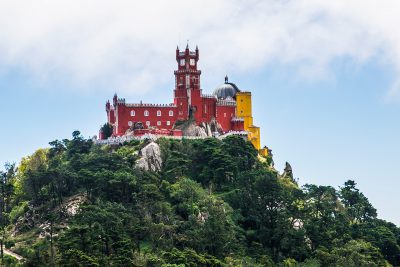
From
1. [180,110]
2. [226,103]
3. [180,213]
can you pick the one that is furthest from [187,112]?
[180,213]

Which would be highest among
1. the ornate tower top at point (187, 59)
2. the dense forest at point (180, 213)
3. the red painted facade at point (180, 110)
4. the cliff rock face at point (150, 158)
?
the ornate tower top at point (187, 59)

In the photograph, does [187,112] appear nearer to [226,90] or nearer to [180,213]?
[226,90]

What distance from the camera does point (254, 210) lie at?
→ 105 m

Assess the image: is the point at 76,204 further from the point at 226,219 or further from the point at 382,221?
the point at 382,221

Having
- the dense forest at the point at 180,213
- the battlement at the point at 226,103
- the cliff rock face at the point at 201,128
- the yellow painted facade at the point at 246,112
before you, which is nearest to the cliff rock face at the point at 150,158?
the dense forest at the point at 180,213

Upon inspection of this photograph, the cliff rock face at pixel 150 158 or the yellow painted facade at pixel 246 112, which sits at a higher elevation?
the yellow painted facade at pixel 246 112

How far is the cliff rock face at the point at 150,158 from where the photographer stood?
375ft

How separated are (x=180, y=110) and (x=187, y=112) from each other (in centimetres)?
111

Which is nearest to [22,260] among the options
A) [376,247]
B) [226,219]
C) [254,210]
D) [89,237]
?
[89,237]

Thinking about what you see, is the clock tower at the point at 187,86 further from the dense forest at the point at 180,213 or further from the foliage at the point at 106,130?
the foliage at the point at 106,130

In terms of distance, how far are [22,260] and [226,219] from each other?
24.1 metres

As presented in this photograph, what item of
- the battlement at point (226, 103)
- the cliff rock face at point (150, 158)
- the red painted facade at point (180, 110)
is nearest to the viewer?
the cliff rock face at point (150, 158)

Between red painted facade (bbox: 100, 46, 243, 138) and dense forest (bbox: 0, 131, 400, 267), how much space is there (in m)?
4.95

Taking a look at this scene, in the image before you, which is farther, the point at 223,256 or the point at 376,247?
the point at 376,247
